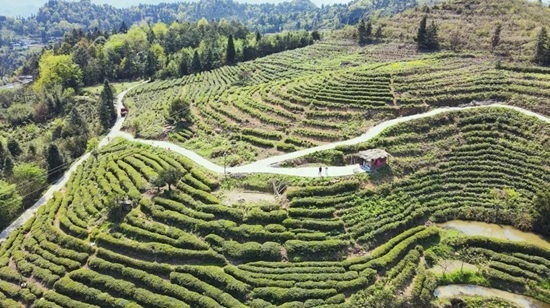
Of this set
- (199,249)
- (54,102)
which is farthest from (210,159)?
(54,102)

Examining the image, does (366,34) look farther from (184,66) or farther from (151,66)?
(151,66)

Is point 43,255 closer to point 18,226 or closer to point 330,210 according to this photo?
point 18,226

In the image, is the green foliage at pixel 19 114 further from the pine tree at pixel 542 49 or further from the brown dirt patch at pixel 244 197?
the pine tree at pixel 542 49

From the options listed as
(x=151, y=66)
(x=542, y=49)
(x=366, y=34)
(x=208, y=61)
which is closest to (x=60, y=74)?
(x=151, y=66)

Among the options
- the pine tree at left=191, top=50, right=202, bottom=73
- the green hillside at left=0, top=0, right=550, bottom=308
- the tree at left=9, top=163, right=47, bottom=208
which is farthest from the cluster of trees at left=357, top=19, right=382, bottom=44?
the tree at left=9, top=163, right=47, bottom=208

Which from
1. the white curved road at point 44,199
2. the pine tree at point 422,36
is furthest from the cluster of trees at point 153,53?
the white curved road at point 44,199

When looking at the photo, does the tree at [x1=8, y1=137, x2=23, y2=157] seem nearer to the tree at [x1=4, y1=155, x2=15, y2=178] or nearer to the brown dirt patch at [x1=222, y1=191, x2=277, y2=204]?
the tree at [x1=4, y1=155, x2=15, y2=178]
